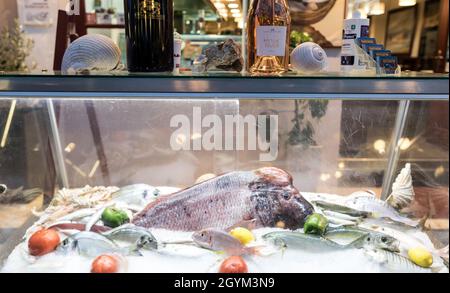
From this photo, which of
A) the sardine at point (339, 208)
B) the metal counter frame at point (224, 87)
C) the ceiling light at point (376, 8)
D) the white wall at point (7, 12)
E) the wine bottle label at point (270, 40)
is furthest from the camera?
the white wall at point (7, 12)

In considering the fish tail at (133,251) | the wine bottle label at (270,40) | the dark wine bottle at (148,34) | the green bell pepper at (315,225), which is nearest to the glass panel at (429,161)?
the green bell pepper at (315,225)

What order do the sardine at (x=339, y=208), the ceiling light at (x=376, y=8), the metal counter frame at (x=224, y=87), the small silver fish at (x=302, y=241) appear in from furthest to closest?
the ceiling light at (x=376, y=8), the sardine at (x=339, y=208), the small silver fish at (x=302, y=241), the metal counter frame at (x=224, y=87)

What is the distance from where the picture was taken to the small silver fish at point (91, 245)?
0.98m

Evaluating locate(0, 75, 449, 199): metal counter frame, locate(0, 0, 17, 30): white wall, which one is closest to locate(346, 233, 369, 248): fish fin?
locate(0, 75, 449, 199): metal counter frame

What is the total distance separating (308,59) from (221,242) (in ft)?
1.52

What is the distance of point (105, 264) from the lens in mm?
932

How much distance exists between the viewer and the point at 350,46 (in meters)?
1.02

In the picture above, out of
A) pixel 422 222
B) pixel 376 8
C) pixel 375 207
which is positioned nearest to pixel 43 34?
pixel 376 8

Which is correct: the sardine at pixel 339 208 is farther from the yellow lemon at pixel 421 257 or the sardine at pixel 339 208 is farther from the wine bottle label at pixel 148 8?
the wine bottle label at pixel 148 8

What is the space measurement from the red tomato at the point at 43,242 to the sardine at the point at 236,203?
0.19 metres

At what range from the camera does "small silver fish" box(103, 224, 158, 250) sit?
101 centimetres

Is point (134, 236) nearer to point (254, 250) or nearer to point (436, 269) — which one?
Result: point (254, 250)
